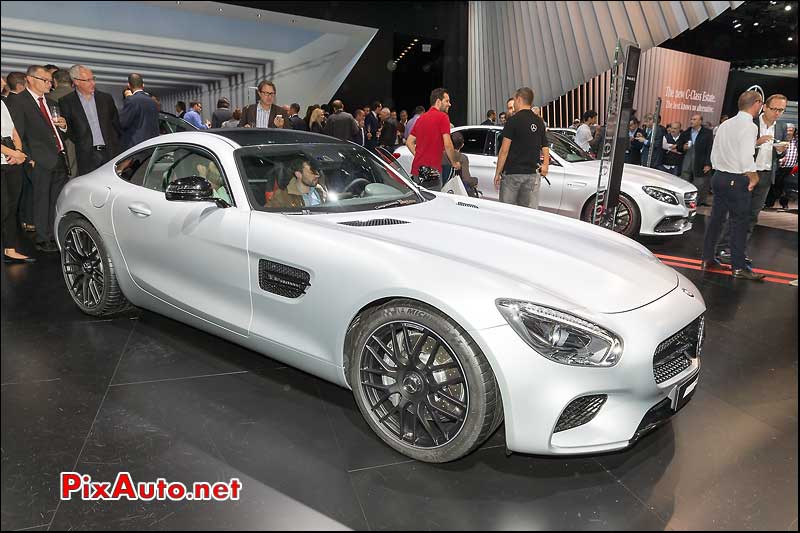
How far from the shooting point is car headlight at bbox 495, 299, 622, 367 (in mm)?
1979

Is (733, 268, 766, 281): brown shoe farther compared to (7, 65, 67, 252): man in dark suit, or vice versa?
(733, 268, 766, 281): brown shoe

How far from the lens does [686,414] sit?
278 cm

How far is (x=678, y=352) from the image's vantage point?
226 centimetres

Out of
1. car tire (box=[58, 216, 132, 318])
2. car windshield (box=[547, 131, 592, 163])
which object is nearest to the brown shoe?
car windshield (box=[547, 131, 592, 163])

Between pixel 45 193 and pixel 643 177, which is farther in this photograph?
pixel 643 177

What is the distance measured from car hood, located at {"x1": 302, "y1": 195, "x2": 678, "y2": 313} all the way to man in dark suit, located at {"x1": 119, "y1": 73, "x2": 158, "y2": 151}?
172 inches

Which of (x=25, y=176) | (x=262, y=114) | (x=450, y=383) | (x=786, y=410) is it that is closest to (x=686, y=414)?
(x=786, y=410)

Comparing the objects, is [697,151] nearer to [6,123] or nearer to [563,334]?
[563,334]

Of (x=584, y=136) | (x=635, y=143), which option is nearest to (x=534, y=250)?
(x=584, y=136)

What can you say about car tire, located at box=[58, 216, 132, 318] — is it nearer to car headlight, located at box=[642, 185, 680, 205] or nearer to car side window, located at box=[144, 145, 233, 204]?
car side window, located at box=[144, 145, 233, 204]

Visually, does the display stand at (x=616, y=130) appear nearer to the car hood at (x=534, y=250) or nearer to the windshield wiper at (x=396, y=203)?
the car hood at (x=534, y=250)

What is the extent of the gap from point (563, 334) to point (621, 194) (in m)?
5.27

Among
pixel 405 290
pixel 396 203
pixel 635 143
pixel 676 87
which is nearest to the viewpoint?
pixel 405 290

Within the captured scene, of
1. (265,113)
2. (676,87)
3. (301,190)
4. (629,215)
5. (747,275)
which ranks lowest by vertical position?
(747,275)
